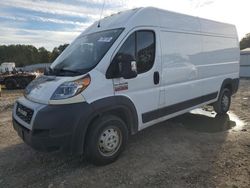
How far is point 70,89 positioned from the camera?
3.72 metres

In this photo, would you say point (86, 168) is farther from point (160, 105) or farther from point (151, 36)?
point (151, 36)

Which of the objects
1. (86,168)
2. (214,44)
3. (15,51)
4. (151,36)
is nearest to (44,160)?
(86,168)

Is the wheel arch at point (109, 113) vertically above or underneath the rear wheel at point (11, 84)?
above

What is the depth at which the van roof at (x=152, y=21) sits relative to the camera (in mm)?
4531

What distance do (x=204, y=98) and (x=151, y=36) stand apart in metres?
2.54

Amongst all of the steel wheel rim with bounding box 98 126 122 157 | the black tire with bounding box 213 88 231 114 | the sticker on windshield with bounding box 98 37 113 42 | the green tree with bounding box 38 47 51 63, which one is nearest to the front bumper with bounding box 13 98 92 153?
the steel wheel rim with bounding box 98 126 122 157

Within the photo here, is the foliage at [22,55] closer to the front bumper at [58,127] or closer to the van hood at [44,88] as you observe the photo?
the van hood at [44,88]

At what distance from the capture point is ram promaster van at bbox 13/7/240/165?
368 cm

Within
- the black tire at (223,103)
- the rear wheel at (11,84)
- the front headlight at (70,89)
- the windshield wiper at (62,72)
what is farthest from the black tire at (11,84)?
the front headlight at (70,89)

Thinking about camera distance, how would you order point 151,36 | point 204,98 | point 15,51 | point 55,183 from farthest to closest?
point 15,51, point 204,98, point 151,36, point 55,183

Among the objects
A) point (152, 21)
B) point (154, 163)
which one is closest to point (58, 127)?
point (154, 163)

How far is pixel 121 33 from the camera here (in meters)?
4.30

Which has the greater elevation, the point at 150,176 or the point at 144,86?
the point at 144,86

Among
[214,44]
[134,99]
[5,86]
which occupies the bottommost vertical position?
[5,86]
